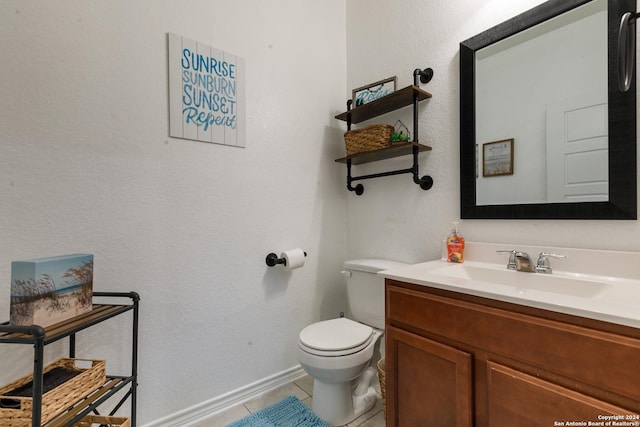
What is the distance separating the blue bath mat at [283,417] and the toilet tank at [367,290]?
1.78ft

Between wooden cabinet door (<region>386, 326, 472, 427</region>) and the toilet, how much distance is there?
222 mm

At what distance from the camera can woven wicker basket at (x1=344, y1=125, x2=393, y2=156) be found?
1.58 m

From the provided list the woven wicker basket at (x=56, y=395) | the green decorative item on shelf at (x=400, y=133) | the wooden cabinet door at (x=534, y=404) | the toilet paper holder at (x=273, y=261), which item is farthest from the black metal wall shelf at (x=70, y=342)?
the green decorative item on shelf at (x=400, y=133)

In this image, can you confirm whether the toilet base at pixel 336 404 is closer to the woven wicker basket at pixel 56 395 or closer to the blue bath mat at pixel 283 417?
Answer: the blue bath mat at pixel 283 417

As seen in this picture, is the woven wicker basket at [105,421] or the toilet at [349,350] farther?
the toilet at [349,350]

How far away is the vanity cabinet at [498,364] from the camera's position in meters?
0.65

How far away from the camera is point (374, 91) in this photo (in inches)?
65.5

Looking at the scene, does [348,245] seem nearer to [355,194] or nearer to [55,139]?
[355,194]

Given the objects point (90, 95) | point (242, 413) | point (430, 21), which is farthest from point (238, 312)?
point (430, 21)

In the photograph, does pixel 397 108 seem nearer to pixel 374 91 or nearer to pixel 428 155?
pixel 374 91

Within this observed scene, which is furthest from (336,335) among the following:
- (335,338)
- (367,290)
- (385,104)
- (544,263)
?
(385,104)

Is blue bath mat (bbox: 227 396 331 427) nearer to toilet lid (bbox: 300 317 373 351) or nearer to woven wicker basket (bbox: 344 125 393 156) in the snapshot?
toilet lid (bbox: 300 317 373 351)

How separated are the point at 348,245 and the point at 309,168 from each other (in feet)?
2.05

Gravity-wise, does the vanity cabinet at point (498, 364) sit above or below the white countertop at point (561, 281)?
below
